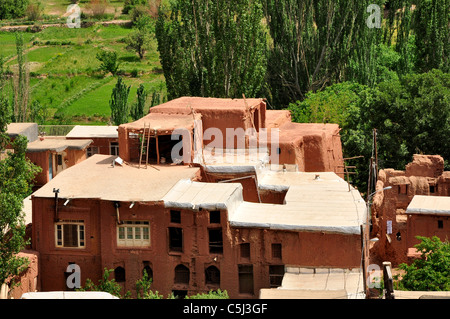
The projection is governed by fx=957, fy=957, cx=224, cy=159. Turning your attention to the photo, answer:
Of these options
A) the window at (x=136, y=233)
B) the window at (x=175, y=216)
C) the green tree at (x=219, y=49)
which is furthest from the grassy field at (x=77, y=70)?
the window at (x=175, y=216)

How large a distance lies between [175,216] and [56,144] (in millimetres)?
12348

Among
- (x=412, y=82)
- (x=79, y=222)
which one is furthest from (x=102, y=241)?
(x=412, y=82)

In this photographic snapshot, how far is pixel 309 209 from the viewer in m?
27.7

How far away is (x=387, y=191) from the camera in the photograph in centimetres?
3272

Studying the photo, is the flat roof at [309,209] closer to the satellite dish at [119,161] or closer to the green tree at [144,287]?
the green tree at [144,287]

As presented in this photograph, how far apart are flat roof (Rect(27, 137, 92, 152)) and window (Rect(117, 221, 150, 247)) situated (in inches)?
418

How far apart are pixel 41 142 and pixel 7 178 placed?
1274 centimetres

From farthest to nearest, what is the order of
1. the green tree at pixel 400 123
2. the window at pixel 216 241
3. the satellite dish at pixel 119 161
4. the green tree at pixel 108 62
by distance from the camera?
the green tree at pixel 108 62 → the green tree at pixel 400 123 → the satellite dish at pixel 119 161 → the window at pixel 216 241

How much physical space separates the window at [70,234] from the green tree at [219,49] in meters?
15.8

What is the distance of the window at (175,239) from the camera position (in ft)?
90.1

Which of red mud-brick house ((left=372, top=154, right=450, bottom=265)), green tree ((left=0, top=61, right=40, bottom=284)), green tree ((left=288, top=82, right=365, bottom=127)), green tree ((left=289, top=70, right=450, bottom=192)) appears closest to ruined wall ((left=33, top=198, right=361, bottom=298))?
green tree ((left=0, top=61, right=40, bottom=284))

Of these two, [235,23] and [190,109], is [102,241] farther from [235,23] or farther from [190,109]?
[235,23]
